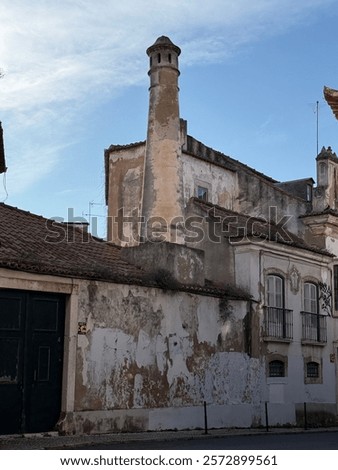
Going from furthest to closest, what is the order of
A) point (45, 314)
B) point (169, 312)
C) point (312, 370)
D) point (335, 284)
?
point (335, 284), point (312, 370), point (169, 312), point (45, 314)

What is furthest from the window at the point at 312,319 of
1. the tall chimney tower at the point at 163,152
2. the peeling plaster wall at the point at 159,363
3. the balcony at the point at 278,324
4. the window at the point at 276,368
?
the tall chimney tower at the point at 163,152

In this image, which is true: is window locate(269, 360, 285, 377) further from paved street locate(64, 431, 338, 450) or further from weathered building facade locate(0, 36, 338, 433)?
paved street locate(64, 431, 338, 450)

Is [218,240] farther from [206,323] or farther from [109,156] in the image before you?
[109,156]

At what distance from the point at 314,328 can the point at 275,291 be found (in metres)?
2.70

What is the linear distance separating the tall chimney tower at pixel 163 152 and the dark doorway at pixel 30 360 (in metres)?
5.44

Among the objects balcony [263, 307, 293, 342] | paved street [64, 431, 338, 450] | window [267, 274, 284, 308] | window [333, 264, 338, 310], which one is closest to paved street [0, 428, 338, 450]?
paved street [64, 431, 338, 450]

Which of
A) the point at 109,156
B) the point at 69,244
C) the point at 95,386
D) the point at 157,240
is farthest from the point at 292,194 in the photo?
the point at 95,386

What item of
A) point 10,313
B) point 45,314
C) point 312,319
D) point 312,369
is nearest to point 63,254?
point 45,314

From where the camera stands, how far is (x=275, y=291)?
76.9 ft

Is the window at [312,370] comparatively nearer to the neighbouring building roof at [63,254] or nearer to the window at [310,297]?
the window at [310,297]

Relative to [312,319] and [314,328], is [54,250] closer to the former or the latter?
[312,319]

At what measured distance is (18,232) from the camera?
58.7 feet

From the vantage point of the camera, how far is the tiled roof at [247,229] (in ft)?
74.7

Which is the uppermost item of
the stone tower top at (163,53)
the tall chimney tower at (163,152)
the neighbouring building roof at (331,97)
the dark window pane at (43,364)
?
the stone tower top at (163,53)
